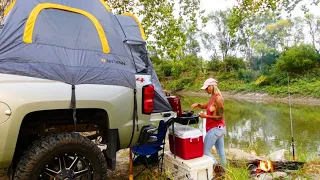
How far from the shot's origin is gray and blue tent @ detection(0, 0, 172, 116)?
2.91m

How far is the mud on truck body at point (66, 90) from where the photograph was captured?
276 cm

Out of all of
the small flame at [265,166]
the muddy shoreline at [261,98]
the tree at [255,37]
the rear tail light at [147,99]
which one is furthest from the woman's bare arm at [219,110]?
the tree at [255,37]

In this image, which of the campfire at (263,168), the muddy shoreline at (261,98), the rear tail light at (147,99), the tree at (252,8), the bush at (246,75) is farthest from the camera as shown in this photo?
the bush at (246,75)

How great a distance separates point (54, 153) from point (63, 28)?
132cm

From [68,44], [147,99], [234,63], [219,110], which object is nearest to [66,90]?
[68,44]

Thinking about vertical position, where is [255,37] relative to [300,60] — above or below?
above

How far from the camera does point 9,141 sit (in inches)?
107

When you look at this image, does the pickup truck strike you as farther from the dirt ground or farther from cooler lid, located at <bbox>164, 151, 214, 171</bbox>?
the dirt ground

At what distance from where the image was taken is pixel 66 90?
2920mm

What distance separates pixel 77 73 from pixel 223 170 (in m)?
2.45

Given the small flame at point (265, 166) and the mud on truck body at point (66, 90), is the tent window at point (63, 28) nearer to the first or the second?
the mud on truck body at point (66, 90)

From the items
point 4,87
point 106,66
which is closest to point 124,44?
point 106,66

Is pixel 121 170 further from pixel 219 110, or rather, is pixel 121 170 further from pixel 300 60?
pixel 300 60

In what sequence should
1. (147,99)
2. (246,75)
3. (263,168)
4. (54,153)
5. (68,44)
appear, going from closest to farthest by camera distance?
(54,153)
(68,44)
(147,99)
(263,168)
(246,75)
